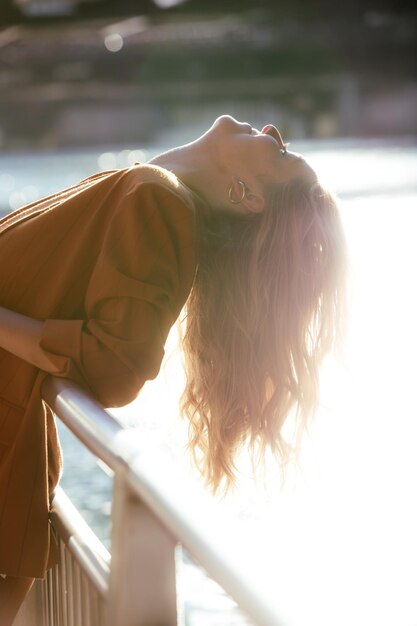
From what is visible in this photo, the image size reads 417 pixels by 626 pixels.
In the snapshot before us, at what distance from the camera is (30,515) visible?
4.48 ft

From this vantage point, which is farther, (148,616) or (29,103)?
(29,103)

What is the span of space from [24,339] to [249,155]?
1.56ft

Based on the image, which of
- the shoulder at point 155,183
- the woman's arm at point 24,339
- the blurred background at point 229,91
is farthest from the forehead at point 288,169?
the blurred background at point 229,91

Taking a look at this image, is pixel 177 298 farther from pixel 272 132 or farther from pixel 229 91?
pixel 229 91

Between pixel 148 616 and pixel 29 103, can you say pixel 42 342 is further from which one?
pixel 29 103

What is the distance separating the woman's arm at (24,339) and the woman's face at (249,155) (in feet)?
1.33

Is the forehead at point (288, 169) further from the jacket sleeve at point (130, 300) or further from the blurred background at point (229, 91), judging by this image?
the blurred background at point (229, 91)

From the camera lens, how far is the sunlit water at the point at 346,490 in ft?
5.49

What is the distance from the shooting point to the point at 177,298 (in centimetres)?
139

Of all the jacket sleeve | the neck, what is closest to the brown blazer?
the jacket sleeve

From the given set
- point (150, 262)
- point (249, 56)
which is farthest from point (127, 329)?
point (249, 56)

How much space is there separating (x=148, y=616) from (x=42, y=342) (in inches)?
21.1

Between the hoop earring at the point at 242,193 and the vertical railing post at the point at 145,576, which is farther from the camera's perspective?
the hoop earring at the point at 242,193

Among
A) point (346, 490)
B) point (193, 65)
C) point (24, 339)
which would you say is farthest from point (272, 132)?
point (193, 65)
